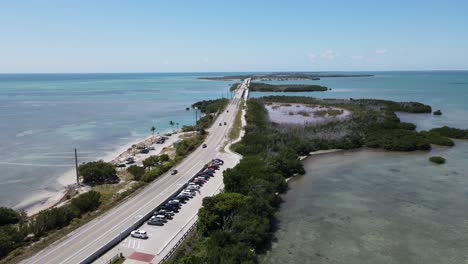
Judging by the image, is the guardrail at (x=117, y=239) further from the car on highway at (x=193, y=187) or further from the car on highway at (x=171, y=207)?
the car on highway at (x=193, y=187)

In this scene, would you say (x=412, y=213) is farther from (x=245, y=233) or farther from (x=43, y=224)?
(x=43, y=224)

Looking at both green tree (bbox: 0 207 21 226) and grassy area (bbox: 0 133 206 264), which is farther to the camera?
green tree (bbox: 0 207 21 226)

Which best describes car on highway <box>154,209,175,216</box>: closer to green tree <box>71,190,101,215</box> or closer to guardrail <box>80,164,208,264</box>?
guardrail <box>80,164,208,264</box>

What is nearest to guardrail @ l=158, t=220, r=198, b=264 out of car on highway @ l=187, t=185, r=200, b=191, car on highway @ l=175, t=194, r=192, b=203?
car on highway @ l=175, t=194, r=192, b=203

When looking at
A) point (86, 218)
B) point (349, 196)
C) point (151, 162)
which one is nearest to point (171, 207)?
point (86, 218)

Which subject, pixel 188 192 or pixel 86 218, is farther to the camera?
pixel 188 192

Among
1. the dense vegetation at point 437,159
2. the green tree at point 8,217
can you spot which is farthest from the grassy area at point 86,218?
the dense vegetation at point 437,159

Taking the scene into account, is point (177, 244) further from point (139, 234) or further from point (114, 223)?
point (114, 223)
